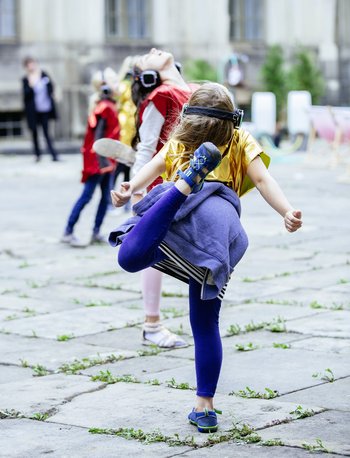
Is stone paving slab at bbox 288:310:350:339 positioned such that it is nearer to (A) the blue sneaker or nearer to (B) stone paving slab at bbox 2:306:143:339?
(B) stone paving slab at bbox 2:306:143:339

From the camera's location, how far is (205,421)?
5121mm

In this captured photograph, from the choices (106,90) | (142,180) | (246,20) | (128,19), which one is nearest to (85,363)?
(142,180)

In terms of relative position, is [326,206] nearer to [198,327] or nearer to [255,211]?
[255,211]

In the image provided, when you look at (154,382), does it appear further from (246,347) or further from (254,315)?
(254,315)

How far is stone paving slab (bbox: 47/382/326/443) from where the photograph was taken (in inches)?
206

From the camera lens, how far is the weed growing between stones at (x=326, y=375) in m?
5.96

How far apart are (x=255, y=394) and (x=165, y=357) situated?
1.02 metres

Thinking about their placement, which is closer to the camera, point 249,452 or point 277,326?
point 249,452

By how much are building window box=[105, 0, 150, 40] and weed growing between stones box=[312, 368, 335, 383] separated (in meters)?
21.8

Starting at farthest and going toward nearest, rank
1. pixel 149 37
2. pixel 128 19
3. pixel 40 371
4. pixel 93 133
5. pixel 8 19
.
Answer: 1. pixel 149 37
2. pixel 128 19
3. pixel 8 19
4. pixel 93 133
5. pixel 40 371

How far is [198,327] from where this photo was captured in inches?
205

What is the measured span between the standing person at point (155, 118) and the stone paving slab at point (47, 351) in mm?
230

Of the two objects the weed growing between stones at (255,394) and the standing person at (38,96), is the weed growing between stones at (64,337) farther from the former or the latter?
→ the standing person at (38,96)

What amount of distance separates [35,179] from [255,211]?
5.49 metres
